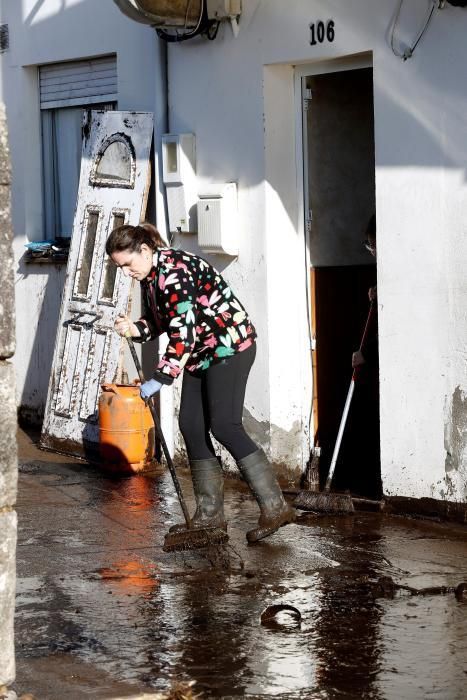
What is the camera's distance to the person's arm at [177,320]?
7.10 meters

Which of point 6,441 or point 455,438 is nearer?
point 6,441

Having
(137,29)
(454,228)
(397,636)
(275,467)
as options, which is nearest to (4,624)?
(397,636)

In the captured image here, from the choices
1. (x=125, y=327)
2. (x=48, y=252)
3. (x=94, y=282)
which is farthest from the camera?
(x=48, y=252)

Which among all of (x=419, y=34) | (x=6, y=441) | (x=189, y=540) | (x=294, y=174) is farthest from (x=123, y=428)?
(x=6, y=441)

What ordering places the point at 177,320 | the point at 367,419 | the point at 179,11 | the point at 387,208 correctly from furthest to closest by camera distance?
the point at 367,419
the point at 179,11
the point at 387,208
the point at 177,320

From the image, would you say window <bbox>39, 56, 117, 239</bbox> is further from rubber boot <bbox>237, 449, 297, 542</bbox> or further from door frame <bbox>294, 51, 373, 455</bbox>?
rubber boot <bbox>237, 449, 297, 542</bbox>

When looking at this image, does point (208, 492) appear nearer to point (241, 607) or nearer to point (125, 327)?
point (125, 327)

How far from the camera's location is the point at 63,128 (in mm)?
11891

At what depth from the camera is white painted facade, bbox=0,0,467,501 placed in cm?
794

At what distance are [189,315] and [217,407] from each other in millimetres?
631

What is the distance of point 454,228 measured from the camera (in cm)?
787

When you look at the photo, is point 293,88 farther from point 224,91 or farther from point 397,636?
point 397,636

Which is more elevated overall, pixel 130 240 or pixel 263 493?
pixel 130 240

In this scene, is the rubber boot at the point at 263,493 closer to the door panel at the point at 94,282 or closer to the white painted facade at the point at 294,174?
the white painted facade at the point at 294,174
